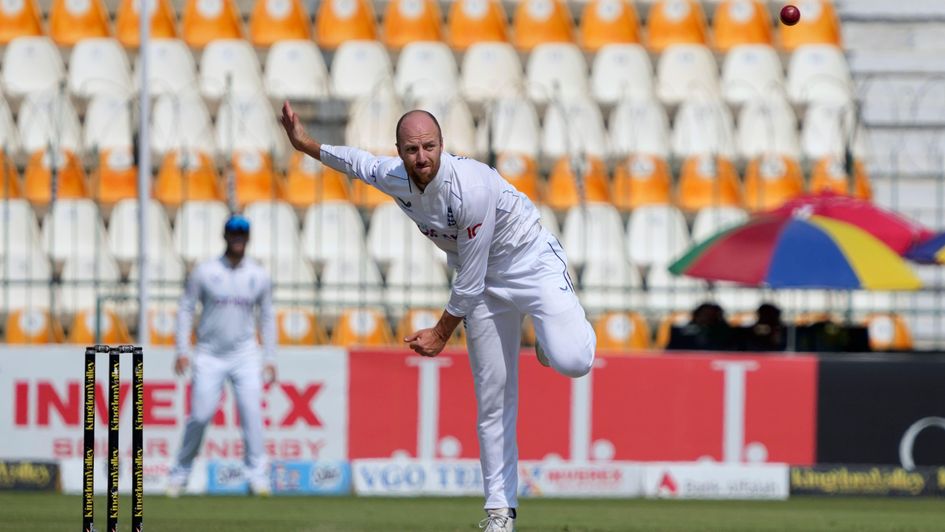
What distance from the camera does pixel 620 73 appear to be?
14.8 m

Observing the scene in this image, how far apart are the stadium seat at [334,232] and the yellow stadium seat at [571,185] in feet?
5.51

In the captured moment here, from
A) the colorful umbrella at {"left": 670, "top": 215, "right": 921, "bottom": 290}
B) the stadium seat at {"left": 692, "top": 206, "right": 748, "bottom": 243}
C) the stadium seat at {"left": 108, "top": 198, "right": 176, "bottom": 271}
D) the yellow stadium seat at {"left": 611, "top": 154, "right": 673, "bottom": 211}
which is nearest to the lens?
the colorful umbrella at {"left": 670, "top": 215, "right": 921, "bottom": 290}

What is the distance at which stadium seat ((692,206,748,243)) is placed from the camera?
13286mm

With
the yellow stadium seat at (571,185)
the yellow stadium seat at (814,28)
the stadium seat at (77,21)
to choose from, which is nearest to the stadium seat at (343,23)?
the stadium seat at (77,21)

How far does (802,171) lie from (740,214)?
801 mm

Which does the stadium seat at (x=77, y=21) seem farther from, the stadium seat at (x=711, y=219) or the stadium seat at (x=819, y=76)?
the stadium seat at (x=819, y=76)

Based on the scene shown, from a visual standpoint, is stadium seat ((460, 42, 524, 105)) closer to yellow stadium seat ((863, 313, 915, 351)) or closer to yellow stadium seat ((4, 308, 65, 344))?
yellow stadium seat ((863, 313, 915, 351))

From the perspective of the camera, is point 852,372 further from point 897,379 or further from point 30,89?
point 30,89

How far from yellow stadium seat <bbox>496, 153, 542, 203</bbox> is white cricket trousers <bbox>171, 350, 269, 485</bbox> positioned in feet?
12.7

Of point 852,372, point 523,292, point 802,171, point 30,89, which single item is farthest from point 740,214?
point 523,292

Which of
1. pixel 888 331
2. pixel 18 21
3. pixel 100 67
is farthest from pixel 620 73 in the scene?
pixel 18 21

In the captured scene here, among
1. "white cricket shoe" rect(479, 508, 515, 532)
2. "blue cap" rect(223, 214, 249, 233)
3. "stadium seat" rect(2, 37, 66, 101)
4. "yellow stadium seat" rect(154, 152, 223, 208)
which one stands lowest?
"white cricket shoe" rect(479, 508, 515, 532)

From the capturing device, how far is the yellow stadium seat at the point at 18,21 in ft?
47.3

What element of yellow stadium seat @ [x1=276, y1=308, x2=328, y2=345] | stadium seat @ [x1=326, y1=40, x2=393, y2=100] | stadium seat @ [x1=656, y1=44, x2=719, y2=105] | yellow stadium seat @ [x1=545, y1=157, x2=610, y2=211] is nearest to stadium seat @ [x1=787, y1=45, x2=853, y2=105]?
stadium seat @ [x1=656, y1=44, x2=719, y2=105]
